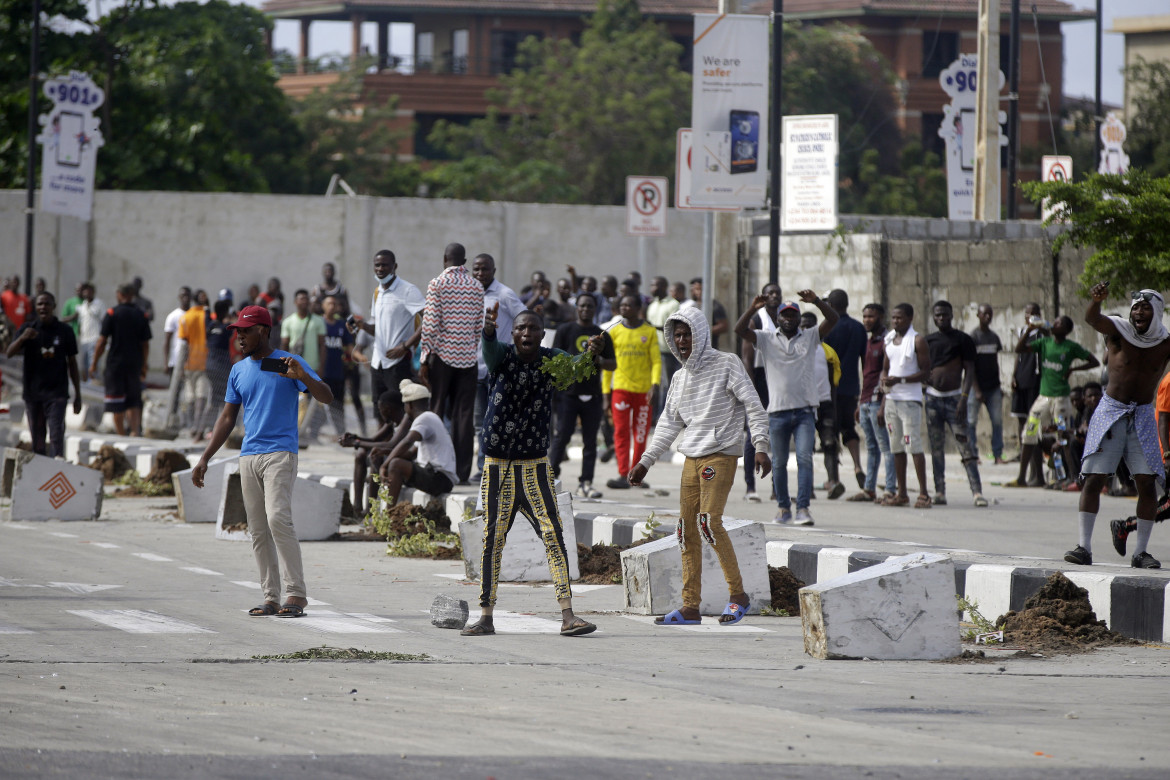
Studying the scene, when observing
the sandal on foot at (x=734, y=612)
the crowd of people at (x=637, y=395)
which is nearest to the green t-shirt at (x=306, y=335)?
the crowd of people at (x=637, y=395)

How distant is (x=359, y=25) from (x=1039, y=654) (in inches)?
2159

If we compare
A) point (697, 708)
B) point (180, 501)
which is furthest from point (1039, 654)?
point (180, 501)

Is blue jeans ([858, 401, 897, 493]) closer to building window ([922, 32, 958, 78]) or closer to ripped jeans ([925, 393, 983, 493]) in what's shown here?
ripped jeans ([925, 393, 983, 493])

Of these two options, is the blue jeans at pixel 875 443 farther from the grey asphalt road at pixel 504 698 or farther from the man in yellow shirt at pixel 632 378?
the grey asphalt road at pixel 504 698

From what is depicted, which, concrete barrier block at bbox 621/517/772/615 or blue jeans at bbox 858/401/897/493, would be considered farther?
blue jeans at bbox 858/401/897/493

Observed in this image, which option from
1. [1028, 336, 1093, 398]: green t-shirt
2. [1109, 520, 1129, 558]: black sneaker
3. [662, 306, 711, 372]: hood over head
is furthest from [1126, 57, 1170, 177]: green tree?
[662, 306, 711, 372]: hood over head

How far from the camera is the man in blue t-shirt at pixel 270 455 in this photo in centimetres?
896

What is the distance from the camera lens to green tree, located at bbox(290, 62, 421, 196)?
47.1 metres

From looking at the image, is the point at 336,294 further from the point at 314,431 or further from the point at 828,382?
the point at 828,382

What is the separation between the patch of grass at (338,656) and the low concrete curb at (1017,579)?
304cm

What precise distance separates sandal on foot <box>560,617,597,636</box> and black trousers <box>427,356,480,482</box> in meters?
5.54

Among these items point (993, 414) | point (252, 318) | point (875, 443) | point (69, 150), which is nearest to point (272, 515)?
point (252, 318)

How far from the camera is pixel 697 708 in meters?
6.27

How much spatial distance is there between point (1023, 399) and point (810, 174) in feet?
17.9
